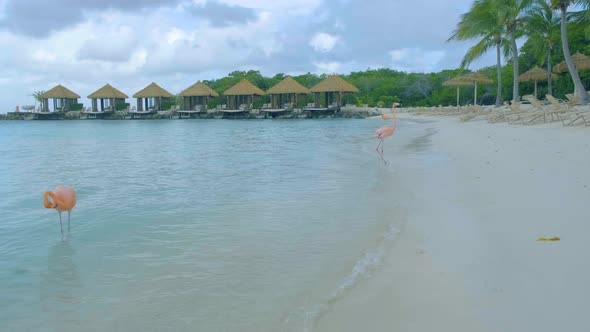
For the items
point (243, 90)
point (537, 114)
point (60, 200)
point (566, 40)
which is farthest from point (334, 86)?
point (60, 200)

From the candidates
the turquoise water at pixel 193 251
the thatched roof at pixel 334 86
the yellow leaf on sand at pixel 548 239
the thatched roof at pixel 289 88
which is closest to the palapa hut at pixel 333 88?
the thatched roof at pixel 334 86

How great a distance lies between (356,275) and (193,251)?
136 centimetres

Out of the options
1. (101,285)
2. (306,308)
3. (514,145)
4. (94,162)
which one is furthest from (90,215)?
(514,145)

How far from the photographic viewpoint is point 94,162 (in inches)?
419

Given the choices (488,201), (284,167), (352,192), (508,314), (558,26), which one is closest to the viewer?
(508,314)

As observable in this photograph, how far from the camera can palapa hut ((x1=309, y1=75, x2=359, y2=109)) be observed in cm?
3697

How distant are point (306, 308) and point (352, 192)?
338cm

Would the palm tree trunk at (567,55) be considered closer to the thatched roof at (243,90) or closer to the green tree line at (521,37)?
the green tree line at (521,37)

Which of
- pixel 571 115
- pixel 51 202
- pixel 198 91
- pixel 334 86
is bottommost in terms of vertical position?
pixel 51 202

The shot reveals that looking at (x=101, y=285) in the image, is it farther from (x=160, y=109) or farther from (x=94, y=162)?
(x=160, y=109)

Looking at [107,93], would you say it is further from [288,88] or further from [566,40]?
[566,40]

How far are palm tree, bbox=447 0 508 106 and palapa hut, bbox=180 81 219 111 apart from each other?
23580 mm

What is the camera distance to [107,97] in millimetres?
43750

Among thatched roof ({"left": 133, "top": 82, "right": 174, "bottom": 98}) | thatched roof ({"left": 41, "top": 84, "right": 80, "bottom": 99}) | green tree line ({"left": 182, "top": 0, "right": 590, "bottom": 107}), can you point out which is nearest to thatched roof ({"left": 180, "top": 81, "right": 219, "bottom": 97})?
thatched roof ({"left": 133, "top": 82, "right": 174, "bottom": 98})
